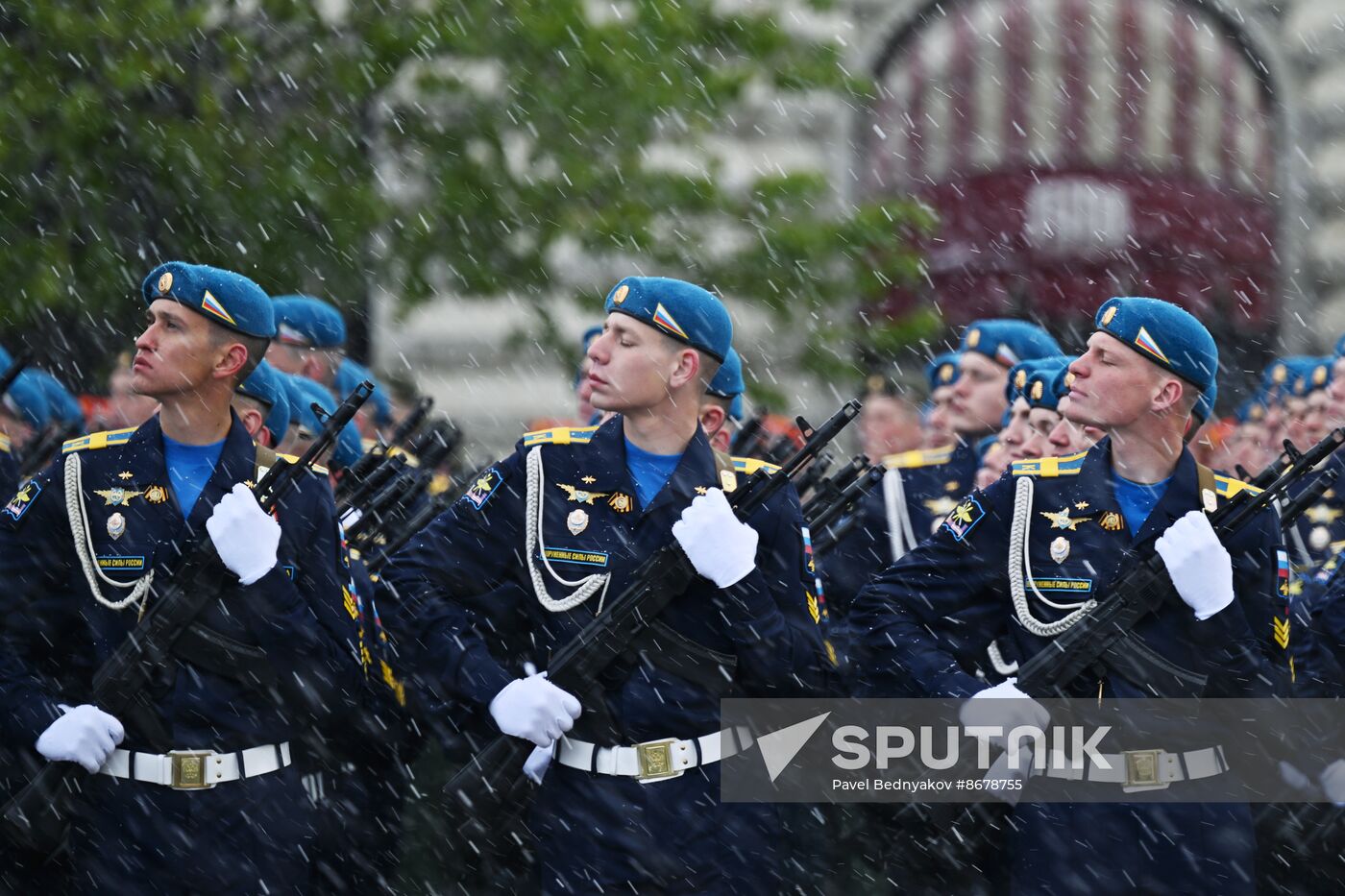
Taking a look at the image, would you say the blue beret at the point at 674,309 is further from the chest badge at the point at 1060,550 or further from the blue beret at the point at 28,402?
the blue beret at the point at 28,402

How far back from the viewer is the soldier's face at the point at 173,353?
614cm

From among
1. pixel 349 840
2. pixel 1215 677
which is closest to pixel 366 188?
pixel 349 840

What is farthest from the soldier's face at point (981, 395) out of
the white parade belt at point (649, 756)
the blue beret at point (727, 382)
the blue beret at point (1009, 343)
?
the white parade belt at point (649, 756)

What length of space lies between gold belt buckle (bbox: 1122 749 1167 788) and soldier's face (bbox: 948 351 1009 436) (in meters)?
3.72

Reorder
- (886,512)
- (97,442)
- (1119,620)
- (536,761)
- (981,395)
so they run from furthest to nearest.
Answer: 1. (981,395)
2. (886,512)
3. (97,442)
4. (536,761)
5. (1119,620)

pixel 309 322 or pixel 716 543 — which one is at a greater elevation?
pixel 309 322

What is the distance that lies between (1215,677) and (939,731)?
0.89 metres

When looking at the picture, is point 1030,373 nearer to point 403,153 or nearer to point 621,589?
point 621,589

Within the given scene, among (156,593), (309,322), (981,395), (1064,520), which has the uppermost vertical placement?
Result: (309,322)

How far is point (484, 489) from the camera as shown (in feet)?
19.9

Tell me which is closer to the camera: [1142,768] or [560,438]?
[1142,768]

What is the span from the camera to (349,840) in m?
7.57

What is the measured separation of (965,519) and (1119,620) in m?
0.54

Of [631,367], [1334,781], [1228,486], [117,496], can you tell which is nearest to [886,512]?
[1334,781]
